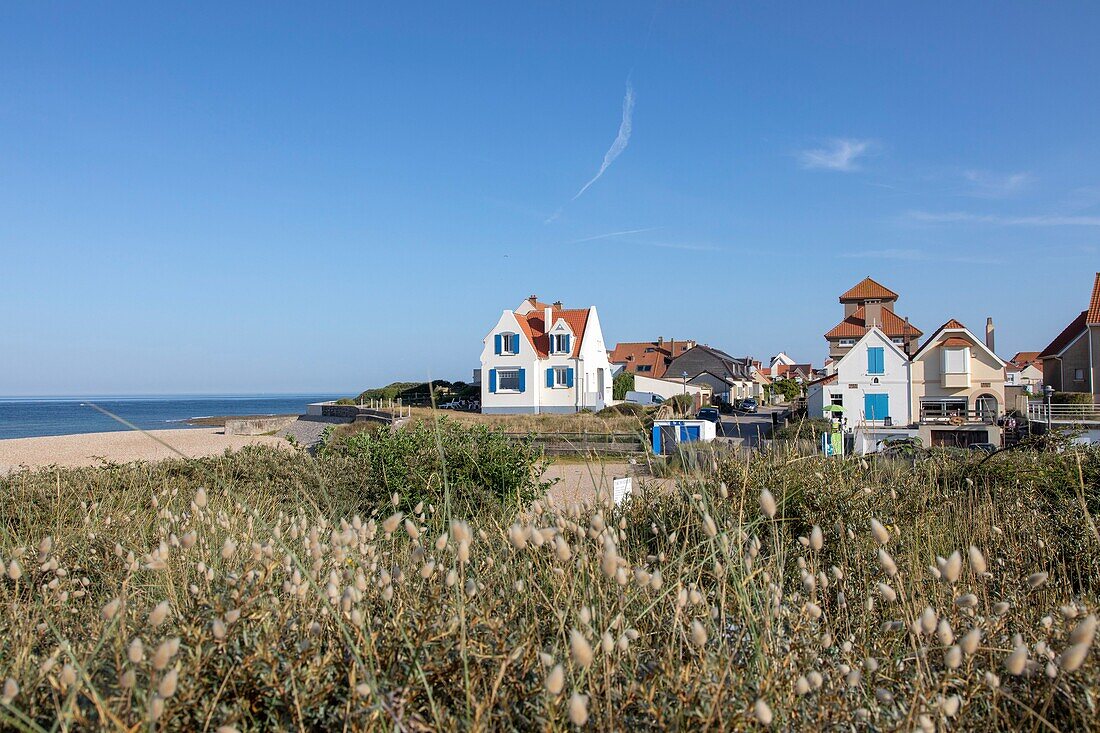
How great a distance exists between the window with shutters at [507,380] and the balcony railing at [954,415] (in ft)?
62.8

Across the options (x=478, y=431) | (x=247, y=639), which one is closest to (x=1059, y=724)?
(x=247, y=639)

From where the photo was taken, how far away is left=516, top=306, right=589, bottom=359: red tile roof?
3888 centimetres

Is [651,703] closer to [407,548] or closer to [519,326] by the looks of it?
[407,548]

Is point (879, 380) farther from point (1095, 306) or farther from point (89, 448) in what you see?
point (89, 448)

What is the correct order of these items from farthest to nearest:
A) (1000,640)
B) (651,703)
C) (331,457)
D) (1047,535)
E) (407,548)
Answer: (331,457)
(1047,535)
(407,548)
(1000,640)
(651,703)

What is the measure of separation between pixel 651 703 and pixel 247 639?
1.10 m

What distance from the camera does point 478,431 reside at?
381 inches

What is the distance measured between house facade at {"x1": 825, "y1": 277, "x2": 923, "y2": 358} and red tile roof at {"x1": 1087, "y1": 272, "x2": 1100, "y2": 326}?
9.92 metres

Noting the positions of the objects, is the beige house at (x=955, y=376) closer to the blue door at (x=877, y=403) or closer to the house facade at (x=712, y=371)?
the blue door at (x=877, y=403)

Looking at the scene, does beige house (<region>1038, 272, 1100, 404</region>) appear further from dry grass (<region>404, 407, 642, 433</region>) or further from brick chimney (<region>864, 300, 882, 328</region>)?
dry grass (<region>404, 407, 642, 433</region>)

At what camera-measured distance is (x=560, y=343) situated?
38781mm

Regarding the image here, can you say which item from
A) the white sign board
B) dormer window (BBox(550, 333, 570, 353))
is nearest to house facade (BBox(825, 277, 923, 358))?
dormer window (BBox(550, 333, 570, 353))

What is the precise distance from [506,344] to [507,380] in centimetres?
190

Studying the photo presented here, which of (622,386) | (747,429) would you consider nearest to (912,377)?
(747,429)
